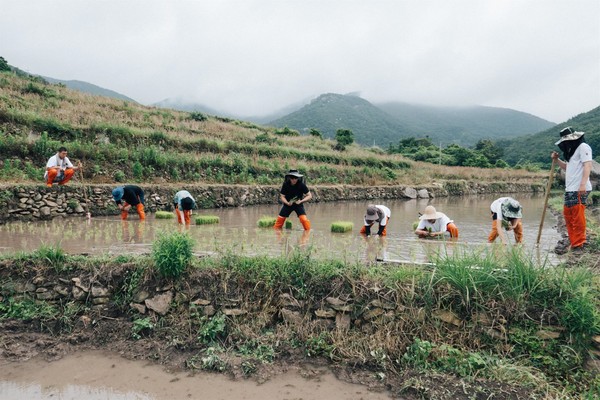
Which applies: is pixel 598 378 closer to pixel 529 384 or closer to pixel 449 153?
pixel 529 384

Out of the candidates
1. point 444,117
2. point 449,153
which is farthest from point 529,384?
point 444,117

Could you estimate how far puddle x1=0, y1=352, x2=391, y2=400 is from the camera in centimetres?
332

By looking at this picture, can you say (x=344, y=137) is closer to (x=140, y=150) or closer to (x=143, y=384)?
(x=140, y=150)

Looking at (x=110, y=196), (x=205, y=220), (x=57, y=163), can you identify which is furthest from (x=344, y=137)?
(x=57, y=163)

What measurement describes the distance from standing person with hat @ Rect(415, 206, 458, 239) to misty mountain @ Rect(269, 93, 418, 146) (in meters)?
81.3

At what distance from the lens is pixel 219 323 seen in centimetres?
418

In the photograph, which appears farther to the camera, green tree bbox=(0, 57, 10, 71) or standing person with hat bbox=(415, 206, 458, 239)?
green tree bbox=(0, 57, 10, 71)

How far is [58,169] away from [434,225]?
1064cm

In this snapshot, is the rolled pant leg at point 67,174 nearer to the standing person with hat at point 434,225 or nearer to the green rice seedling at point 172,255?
the green rice seedling at point 172,255

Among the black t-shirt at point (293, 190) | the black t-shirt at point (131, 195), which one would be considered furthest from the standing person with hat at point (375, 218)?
the black t-shirt at point (131, 195)

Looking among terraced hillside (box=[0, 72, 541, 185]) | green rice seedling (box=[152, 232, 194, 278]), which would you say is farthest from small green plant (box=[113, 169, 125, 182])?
green rice seedling (box=[152, 232, 194, 278])

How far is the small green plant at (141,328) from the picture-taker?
13.9 feet

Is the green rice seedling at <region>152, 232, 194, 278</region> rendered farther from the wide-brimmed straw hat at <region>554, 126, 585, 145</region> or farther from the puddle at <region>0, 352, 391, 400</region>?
the wide-brimmed straw hat at <region>554, 126, 585, 145</region>

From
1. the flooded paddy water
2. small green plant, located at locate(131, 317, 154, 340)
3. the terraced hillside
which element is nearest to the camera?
small green plant, located at locate(131, 317, 154, 340)
